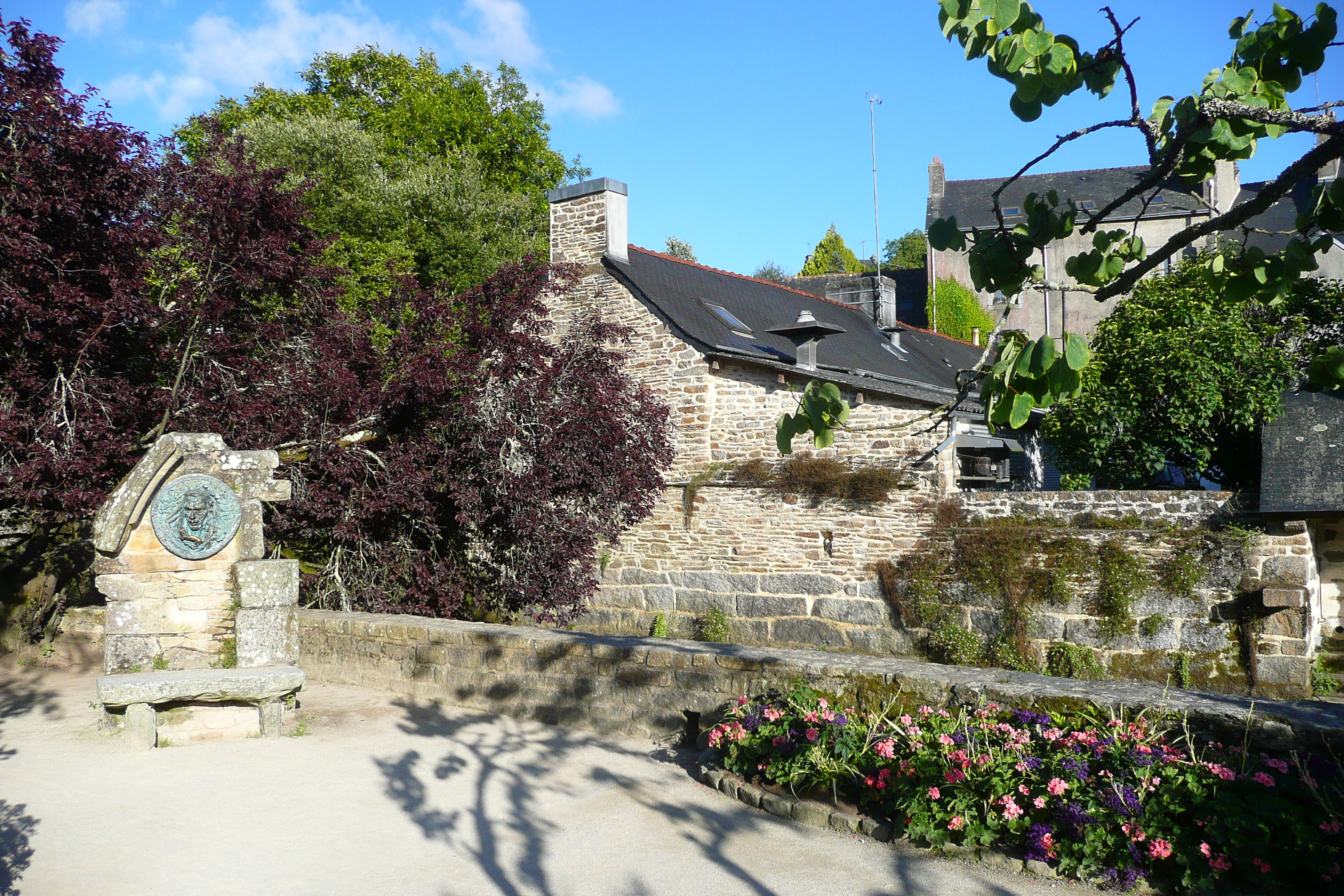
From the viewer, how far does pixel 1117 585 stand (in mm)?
9688

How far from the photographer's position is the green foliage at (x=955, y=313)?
28562mm

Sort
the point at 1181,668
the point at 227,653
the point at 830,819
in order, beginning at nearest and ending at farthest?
1. the point at 830,819
2. the point at 227,653
3. the point at 1181,668

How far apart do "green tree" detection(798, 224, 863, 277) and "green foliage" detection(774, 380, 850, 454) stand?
43.0 meters

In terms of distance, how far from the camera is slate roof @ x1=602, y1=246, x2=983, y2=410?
513 inches

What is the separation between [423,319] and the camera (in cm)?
1015

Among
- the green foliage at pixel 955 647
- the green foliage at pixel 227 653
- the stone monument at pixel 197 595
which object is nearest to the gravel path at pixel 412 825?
the stone monument at pixel 197 595

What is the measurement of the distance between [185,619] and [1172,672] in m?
8.90

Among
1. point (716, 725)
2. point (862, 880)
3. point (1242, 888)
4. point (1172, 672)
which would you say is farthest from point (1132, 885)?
point (1172, 672)

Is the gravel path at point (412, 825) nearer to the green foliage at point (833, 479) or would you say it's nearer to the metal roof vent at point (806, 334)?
the green foliage at point (833, 479)

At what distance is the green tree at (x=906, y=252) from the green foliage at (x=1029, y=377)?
146 feet

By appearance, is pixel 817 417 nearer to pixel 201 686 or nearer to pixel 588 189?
pixel 201 686

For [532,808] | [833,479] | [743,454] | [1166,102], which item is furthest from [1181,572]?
[1166,102]

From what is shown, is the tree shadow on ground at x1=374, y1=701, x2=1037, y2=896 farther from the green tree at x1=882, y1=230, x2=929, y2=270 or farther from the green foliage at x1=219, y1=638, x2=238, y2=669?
the green tree at x1=882, y1=230, x2=929, y2=270

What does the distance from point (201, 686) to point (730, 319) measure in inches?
407
